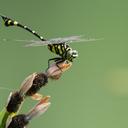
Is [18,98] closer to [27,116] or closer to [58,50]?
[27,116]

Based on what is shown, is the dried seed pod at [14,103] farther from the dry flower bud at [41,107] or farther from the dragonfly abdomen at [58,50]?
the dragonfly abdomen at [58,50]

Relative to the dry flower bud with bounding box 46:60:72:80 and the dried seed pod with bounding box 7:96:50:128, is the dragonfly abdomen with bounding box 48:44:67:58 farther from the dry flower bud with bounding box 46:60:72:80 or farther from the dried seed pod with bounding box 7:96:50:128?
the dried seed pod with bounding box 7:96:50:128

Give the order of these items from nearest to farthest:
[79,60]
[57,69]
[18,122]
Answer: [18,122]
[57,69]
[79,60]

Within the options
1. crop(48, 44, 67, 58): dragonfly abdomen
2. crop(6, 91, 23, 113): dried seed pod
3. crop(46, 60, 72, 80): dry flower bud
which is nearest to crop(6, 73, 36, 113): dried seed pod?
crop(6, 91, 23, 113): dried seed pod

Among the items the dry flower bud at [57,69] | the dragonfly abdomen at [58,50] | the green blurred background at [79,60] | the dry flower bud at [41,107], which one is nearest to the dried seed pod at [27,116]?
the dry flower bud at [41,107]

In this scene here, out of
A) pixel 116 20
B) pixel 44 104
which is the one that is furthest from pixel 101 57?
pixel 44 104

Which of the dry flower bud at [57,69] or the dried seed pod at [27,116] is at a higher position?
the dry flower bud at [57,69]

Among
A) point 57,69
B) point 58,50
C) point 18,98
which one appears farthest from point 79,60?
point 18,98

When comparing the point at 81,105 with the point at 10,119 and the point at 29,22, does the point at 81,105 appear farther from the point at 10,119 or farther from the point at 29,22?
the point at 10,119
